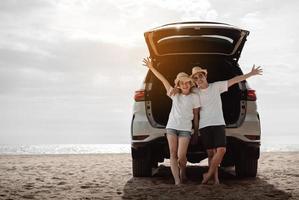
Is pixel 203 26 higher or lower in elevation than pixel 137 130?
higher

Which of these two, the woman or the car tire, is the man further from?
the car tire

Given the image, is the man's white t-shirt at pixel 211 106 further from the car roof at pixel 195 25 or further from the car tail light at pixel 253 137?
the car roof at pixel 195 25

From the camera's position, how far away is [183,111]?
6.85 meters

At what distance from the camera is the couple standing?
6809 millimetres

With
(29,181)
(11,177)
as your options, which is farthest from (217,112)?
(11,177)

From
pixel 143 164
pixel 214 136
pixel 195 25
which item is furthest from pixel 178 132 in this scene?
pixel 195 25

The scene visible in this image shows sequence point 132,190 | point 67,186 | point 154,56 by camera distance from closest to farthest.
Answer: point 132,190 < point 67,186 < point 154,56

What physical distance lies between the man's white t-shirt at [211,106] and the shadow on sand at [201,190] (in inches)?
36.3

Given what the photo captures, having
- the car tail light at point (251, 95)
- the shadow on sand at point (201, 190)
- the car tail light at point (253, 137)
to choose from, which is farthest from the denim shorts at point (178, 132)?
the car tail light at point (251, 95)

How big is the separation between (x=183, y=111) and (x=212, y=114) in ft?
1.36

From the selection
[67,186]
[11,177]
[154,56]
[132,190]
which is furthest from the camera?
[11,177]

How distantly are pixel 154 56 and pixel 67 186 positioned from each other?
243 cm

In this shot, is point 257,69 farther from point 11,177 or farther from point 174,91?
point 11,177

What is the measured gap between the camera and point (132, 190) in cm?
655
